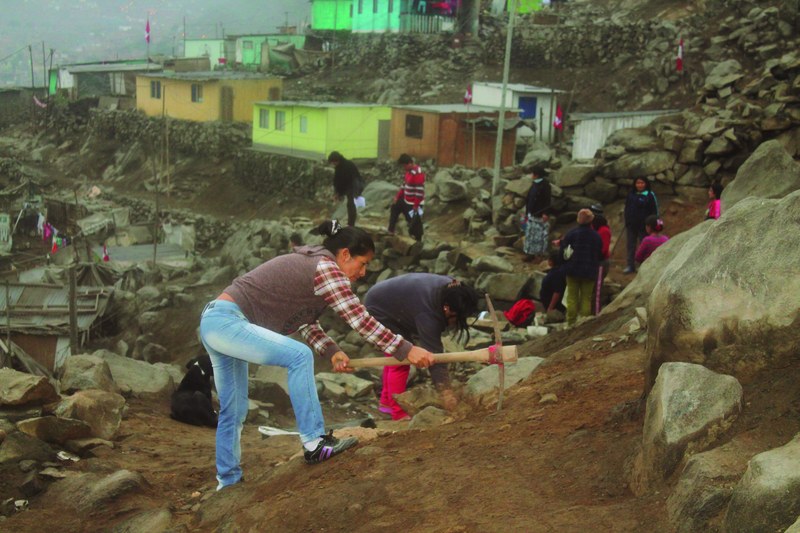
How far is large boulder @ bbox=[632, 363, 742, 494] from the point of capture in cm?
446

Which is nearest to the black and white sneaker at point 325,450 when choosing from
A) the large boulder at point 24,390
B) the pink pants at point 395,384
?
the pink pants at point 395,384

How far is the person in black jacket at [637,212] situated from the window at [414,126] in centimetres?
2218

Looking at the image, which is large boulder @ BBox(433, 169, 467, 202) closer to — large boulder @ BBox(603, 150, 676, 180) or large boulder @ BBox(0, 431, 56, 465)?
large boulder @ BBox(603, 150, 676, 180)

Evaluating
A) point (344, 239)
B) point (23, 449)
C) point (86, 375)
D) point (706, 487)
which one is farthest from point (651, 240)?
point (706, 487)

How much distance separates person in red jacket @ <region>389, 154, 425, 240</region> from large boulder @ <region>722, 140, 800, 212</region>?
5.83 m

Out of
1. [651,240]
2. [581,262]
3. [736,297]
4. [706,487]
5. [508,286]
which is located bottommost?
[508,286]

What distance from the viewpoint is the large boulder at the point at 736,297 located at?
16.1ft

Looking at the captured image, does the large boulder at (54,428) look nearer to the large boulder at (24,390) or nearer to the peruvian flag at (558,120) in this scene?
the large boulder at (24,390)

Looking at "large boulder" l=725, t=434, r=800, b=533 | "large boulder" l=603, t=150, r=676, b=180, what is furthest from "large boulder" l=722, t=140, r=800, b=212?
"large boulder" l=725, t=434, r=800, b=533

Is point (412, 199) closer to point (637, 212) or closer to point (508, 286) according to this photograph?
point (508, 286)

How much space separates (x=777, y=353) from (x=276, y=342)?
278 centimetres

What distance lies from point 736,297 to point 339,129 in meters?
33.7

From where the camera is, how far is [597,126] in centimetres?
2283

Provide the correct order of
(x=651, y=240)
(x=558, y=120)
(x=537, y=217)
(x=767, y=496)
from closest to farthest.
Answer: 1. (x=767, y=496)
2. (x=651, y=240)
3. (x=537, y=217)
4. (x=558, y=120)
